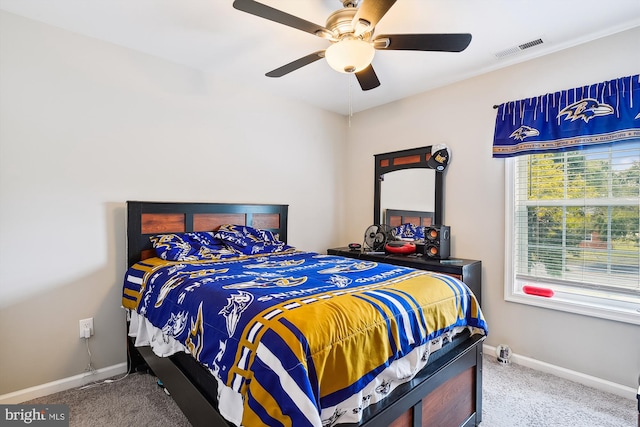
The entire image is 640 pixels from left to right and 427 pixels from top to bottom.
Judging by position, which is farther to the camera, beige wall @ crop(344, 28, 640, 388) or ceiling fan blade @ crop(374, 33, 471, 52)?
beige wall @ crop(344, 28, 640, 388)

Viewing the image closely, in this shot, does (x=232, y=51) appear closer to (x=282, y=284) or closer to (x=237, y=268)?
(x=237, y=268)

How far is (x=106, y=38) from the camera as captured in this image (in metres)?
2.48

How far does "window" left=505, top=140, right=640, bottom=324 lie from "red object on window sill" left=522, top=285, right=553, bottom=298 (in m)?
0.04

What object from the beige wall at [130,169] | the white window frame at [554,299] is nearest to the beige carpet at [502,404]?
the beige wall at [130,169]

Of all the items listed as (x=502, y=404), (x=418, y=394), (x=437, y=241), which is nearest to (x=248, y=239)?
(x=437, y=241)

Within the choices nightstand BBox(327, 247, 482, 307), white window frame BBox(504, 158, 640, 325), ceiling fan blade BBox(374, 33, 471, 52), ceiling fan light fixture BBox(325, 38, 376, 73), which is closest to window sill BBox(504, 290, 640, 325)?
white window frame BBox(504, 158, 640, 325)

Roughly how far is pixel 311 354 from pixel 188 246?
5.96 feet

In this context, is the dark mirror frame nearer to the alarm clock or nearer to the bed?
the alarm clock

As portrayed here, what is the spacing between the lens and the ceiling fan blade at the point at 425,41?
1812 millimetres

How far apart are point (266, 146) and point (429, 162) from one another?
1.78 metres

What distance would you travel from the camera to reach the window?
231cm

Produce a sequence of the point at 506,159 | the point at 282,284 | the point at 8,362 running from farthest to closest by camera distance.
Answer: the point at 506,159
the point at 8,362
the point at 282,284

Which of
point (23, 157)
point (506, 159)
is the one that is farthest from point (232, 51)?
point (506, 159)

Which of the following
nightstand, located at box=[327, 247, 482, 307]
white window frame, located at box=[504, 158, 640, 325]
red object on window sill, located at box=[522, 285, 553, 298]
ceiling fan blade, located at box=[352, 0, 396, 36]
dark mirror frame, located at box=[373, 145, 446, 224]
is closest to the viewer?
ceiling fan blade, located at box=[352, 0, 396, 36]
